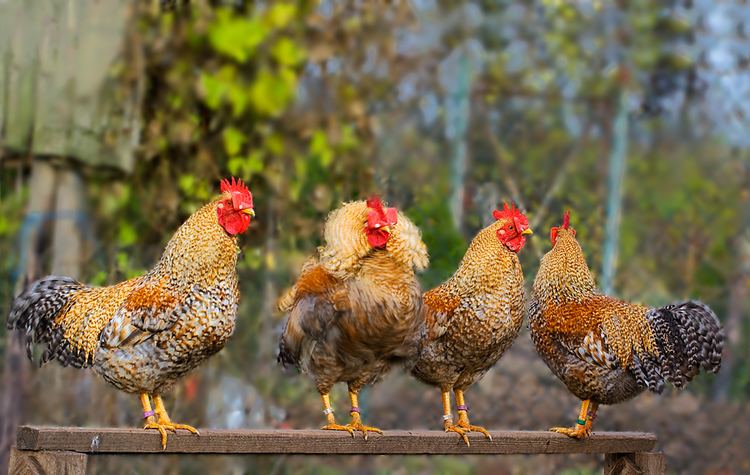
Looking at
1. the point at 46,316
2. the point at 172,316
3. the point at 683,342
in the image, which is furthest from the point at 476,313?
the point at 46,316

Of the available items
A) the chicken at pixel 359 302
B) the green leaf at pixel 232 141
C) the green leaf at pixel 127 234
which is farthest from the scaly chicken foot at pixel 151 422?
the green leaf at pixel 232 141

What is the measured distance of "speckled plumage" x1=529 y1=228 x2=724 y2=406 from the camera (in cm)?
347

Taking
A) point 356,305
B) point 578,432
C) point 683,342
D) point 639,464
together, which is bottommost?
point 639,464

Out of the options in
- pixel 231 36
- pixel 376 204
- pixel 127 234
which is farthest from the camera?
pixel 231 36

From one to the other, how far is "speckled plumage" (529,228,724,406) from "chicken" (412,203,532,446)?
0.23m

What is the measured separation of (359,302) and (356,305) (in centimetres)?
1

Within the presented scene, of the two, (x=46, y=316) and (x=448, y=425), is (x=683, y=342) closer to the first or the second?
(x=448, y=425)

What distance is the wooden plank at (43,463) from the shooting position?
106 inches

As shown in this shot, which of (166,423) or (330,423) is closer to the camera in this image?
(166,423)

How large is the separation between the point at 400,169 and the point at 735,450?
2502 mm

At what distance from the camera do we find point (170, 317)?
2881 mm

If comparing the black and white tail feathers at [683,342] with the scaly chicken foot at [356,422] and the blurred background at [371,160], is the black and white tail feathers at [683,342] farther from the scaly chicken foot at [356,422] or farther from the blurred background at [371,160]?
the blurred background at [371,160]

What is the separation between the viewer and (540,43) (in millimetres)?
6703

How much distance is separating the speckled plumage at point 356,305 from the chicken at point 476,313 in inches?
7.3
